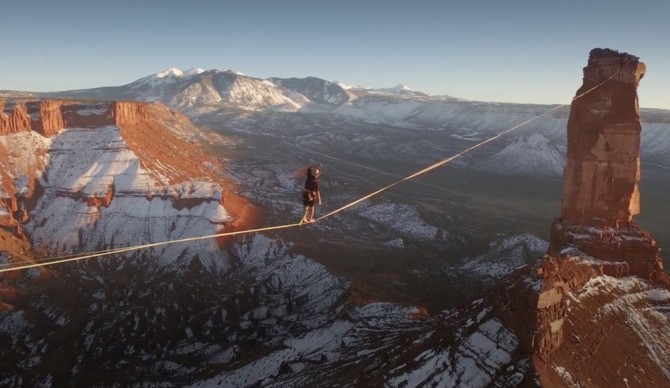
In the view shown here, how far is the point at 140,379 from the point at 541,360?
88.8 ft

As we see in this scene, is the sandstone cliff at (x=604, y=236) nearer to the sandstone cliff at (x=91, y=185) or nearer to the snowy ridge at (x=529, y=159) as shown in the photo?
the sandstone cliff at (x=91, y=185)

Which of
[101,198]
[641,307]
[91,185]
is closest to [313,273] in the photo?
[101,198]

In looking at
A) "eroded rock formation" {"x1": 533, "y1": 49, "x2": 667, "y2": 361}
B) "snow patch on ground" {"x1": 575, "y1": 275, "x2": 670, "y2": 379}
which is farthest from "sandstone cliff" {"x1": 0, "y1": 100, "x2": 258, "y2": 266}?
"snow patch on ground" {"x1": 575, "y1": 275, "x2": 670, "y2": 379}

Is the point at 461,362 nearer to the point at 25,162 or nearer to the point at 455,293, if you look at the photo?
the point at 455,293

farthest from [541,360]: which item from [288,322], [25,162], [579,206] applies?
[25,162]

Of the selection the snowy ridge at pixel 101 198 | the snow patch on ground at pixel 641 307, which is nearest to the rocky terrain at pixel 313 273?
the snow patch on ground at pixel 641 307

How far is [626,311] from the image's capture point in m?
26.9

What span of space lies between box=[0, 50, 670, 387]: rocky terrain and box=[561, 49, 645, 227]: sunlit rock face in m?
0.11

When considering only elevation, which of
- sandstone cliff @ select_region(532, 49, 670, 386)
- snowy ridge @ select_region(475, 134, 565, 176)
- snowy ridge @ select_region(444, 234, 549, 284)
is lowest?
snowy ridge @ select_region(444, 234, 549, 284)

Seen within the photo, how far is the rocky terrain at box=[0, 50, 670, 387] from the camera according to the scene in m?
24.8

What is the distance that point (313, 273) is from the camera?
53.1m

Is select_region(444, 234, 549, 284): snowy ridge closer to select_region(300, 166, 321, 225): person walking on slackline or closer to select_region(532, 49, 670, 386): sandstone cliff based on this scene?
select_region(532, 49, 670, 386): sandstone cliff

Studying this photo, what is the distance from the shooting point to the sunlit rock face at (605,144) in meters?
29.6

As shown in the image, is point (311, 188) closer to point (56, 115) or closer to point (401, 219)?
point (401, 219)
